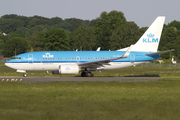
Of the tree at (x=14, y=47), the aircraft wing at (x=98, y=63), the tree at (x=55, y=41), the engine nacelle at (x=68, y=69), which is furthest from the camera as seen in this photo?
the tree at (x=55, y=41)

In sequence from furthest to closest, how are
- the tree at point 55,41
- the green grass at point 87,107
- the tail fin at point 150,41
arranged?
the tree at point 55,41
the tail fin at point 150,41
the green grass at point 87,107

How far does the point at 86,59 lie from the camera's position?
35.4 metres

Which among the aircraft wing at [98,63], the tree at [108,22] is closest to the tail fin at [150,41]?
the aircraft wing at [98,63]

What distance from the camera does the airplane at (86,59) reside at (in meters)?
34.2

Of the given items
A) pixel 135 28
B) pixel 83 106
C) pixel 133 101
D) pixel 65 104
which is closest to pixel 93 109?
pixel 83 106

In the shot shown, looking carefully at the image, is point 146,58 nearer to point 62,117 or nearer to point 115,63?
point 115,63

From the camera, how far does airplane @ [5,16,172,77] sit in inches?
1348

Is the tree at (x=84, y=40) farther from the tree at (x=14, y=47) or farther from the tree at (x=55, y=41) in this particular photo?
the tree at (x=14, y=47)

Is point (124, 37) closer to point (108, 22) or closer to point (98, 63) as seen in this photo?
point (108, 22)

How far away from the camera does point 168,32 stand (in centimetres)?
12312

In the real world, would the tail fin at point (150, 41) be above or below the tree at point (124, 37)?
below

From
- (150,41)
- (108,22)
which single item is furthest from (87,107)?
(108,22)

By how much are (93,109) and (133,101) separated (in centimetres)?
312

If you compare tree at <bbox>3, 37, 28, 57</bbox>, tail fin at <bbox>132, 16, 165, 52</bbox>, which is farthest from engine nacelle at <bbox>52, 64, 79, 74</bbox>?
tree at <bbox>3, 37, 28, 57</bbox>
